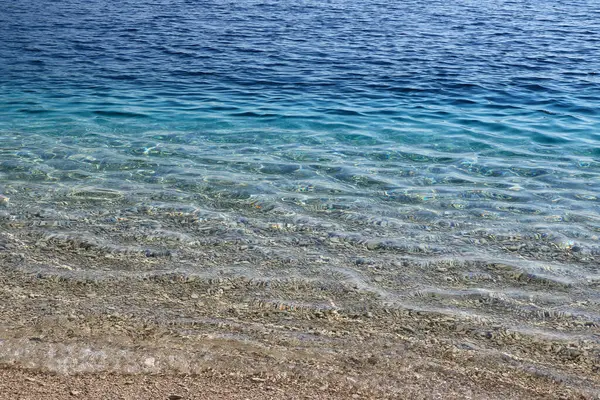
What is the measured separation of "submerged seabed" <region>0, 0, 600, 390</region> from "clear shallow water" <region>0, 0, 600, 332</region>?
0.14 feet

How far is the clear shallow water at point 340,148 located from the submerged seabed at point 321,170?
42mm

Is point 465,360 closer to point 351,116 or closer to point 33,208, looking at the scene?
point 33,208

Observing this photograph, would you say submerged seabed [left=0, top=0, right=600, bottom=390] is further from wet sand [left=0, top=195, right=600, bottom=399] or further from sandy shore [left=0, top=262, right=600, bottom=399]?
sandy shore [left=0, top=262, right=600, bottom=399]

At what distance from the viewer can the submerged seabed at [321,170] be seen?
21.3 ft

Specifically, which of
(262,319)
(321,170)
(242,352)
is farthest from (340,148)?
(242,352)

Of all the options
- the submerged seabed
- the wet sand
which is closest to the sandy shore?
the wet sand

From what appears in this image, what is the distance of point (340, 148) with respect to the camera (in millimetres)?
11156

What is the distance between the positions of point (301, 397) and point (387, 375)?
69 cm

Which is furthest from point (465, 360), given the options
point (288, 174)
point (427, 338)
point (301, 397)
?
point (288, 174)

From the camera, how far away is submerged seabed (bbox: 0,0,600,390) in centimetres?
648

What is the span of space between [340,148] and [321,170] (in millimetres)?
1376

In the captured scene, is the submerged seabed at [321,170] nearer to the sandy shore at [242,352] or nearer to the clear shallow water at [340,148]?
the clear shallow water at [340,148]

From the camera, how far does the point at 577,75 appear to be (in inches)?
672

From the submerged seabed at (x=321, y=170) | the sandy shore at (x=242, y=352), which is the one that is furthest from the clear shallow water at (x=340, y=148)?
the sandy shore at (x=242, y=352)
